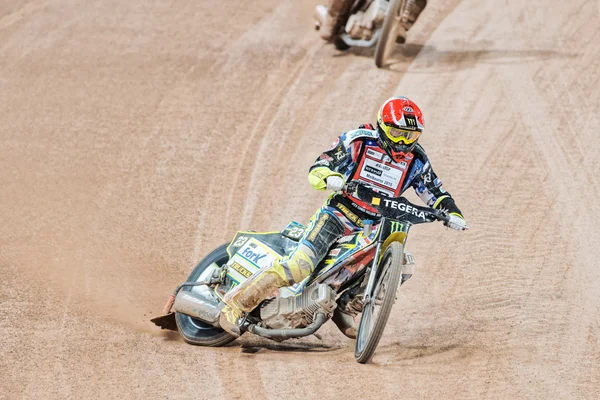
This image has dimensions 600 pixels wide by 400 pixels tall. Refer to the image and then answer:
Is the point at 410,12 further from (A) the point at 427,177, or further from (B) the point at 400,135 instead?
(B) the point at 400,135

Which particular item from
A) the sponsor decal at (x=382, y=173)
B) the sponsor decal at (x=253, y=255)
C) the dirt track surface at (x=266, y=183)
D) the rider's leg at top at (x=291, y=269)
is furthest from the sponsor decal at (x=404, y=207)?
the sponsor decal at (x=253, y=255)

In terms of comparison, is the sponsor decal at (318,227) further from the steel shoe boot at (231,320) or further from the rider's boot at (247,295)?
the steel shoe boot at (231,320)

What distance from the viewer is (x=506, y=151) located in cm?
1305

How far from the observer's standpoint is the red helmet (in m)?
7.97

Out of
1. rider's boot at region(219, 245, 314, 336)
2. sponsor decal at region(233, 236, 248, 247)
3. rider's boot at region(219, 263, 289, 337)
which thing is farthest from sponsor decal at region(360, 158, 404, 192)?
sponsor decal at region(233, 236, 248, 247)

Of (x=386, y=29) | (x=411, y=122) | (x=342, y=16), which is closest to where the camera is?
(x=411, y=122)

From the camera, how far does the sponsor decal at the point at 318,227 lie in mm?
8203

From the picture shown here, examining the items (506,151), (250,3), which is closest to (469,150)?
(506,151)

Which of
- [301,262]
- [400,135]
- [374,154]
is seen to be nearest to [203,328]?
[301,262]

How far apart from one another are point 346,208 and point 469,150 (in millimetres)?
5249

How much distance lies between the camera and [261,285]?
825cm

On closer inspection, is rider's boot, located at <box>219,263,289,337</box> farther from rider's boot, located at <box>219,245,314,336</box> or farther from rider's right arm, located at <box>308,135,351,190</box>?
rider's right arm, located at <box>308,135,351,190</box>

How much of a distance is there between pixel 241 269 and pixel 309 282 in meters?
0.79

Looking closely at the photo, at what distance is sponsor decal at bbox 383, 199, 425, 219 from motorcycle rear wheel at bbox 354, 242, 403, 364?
0.97 ft
